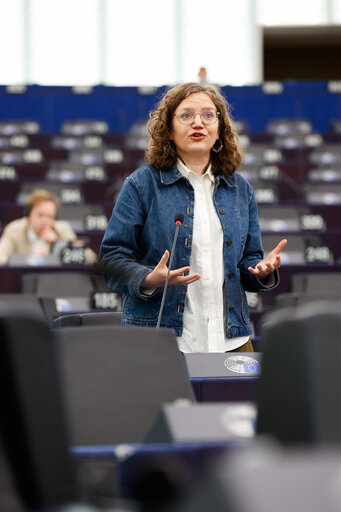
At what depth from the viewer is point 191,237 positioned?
218 cm

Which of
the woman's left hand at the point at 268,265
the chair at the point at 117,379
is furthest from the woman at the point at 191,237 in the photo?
the chair at the point at 117,379

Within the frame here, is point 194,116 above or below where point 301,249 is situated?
above

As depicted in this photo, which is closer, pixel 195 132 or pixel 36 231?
pixel 195 132

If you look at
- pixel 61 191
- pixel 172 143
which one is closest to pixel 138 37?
pixel 61 191

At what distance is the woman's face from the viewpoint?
2.23 m

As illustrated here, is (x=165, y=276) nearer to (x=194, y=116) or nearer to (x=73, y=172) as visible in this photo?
(x=194, y=116)

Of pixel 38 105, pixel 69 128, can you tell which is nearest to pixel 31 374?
pixel 69 128

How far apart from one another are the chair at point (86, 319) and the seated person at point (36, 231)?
8.78 feet

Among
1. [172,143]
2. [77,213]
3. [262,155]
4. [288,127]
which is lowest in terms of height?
[77,213]

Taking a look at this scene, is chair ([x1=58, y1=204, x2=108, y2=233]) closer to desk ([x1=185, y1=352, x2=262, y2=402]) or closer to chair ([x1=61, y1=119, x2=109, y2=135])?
chair ([x1=61, y1=119, x2=109, y2=135])

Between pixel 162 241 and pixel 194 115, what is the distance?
326mm

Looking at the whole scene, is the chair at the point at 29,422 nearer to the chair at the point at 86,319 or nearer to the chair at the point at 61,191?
the chair at the point at 86,319

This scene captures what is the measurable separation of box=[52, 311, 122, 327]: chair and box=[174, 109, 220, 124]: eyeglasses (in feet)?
1.65

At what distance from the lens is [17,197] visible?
6789 millimetres
